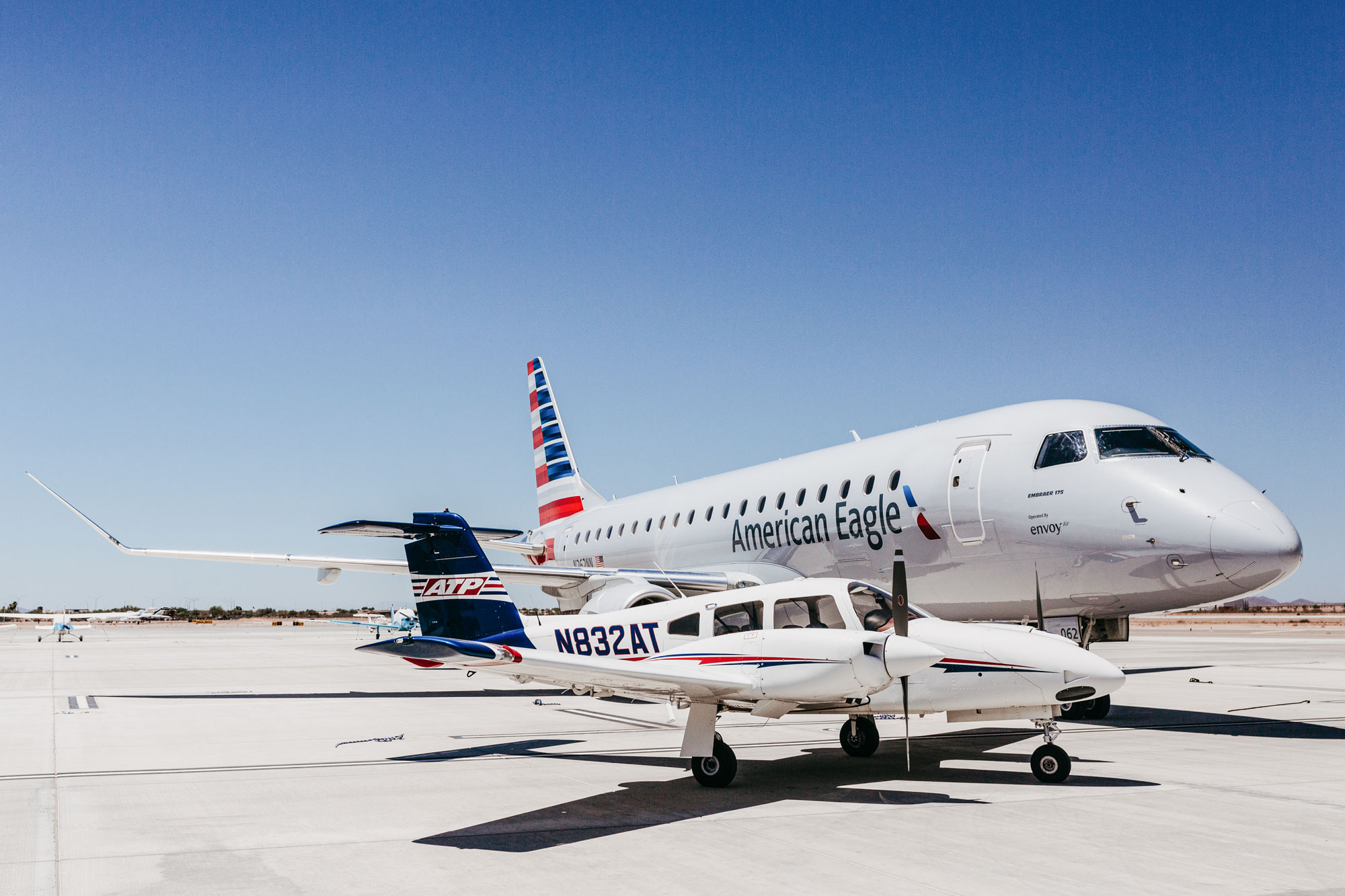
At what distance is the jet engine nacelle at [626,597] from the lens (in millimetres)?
17125

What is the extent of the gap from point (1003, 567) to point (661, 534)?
10.1 meters

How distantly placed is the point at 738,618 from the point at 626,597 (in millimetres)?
6965

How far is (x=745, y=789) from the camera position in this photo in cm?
978

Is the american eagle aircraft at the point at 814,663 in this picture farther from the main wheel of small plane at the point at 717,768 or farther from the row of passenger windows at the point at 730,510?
the row of passenger windows at the point at 730,510

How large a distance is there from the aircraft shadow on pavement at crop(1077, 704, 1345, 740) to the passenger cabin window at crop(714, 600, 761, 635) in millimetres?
6879

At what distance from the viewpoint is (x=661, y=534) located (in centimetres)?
2314

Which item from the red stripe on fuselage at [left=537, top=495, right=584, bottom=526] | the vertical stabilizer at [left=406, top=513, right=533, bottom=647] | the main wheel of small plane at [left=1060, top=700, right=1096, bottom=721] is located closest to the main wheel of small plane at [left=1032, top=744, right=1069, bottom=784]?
the main wheel of small plane at [left=1060, top=700, right=1096, bottom=721]

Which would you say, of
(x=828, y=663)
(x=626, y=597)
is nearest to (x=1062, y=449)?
(x=828, y=663)

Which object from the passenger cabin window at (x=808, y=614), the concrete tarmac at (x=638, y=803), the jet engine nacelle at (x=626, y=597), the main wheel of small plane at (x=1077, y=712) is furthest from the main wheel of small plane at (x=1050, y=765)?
the jet engine nacelle at (x=626, y=597)

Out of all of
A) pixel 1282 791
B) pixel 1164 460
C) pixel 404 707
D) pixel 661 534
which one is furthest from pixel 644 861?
pixel 661 534

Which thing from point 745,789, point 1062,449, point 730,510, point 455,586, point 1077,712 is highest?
point 1062,449

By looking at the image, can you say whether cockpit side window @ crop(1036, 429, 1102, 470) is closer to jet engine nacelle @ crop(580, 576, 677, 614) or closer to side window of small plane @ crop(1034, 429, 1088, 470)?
side window of small plane @ crop(1034, 429, 1088, 470)

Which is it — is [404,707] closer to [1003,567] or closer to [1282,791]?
[1003,567]

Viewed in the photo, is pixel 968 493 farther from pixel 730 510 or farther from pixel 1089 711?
pixel 730 510
